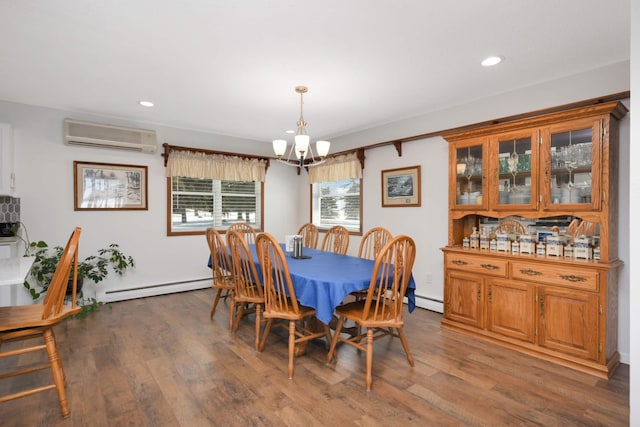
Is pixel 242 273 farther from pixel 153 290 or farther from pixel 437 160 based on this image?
pixel 437 160

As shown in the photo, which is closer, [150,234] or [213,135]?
[150,234]

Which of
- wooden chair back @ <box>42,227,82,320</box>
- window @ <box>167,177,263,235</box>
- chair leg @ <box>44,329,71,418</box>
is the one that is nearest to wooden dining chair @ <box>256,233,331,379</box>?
wooden chair back @ <box>42,227,82,320</box>

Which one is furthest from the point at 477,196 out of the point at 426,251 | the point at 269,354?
the point at 269,354

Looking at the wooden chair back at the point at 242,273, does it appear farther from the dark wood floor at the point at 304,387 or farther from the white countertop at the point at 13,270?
the white countertop at the point at 13,270

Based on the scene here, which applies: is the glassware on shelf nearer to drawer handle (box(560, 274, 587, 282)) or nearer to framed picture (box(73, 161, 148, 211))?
drawer handle (box(560, 274, 587, 282))

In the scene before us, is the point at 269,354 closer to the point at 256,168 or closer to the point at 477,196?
the point at 477,196

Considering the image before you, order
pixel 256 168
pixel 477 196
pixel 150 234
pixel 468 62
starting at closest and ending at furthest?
1. pixel 468 62
2. pixel 477 196
3. pixel 150 234
4. pixel 256 168

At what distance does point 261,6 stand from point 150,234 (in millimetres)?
3655

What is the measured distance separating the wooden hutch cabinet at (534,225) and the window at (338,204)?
1.91 m

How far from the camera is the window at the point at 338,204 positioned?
17.1 ft

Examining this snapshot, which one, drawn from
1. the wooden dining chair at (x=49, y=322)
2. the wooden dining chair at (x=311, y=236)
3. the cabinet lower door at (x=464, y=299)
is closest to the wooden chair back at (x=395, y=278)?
the cabinet lower door at (x=464, y=299)

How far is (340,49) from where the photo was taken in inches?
98.9

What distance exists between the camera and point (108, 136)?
4.19 meters

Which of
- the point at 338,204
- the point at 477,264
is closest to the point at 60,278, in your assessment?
the point at 477,264
